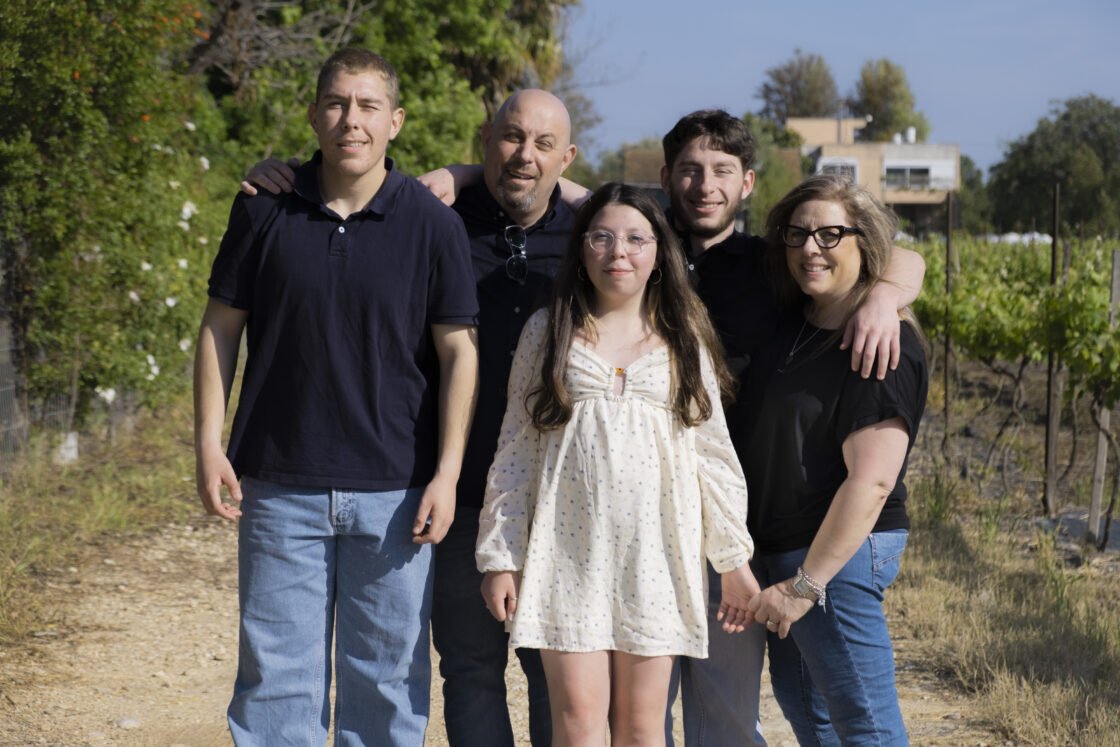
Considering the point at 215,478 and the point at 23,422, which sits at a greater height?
the point at 215,478

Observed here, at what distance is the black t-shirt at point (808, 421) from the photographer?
2.99 metres

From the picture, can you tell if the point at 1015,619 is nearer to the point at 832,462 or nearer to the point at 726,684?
the point at 726,684

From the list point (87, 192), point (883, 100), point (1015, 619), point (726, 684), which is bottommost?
point (1015, 619)

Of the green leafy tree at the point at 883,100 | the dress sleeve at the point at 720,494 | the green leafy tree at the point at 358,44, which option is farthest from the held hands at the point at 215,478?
the green leafy tree at the point at 883,100

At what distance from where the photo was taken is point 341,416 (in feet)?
10.2

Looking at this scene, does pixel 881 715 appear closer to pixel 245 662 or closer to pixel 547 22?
pixel 245 662

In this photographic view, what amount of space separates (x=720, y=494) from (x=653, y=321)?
18.2 inches

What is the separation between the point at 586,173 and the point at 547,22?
66.3ft

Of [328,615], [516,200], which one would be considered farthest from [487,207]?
[328,615]

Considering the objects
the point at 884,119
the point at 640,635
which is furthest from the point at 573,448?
the point at 884,119

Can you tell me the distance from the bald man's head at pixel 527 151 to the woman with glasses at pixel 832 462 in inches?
25.2

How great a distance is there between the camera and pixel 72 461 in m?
8.29

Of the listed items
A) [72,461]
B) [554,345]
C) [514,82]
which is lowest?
[72,461]

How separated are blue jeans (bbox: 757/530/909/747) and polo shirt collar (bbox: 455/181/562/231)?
1132 mm
